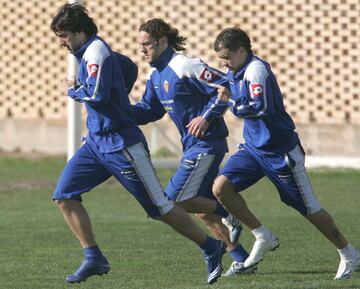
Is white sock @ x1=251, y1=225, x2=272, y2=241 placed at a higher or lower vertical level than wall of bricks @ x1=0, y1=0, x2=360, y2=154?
higher

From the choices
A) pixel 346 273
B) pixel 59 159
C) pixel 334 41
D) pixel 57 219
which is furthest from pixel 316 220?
pixel 59 159

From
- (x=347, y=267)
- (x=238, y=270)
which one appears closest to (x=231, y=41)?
(x=238, y=270)

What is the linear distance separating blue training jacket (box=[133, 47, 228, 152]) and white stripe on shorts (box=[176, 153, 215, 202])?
0.08 meters

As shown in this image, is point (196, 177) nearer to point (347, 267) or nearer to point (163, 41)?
point (163, 41)

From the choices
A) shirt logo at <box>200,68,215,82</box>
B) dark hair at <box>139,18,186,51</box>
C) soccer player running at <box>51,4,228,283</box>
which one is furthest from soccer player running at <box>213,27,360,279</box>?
soccer player running at <box>51,4,228,283</box>

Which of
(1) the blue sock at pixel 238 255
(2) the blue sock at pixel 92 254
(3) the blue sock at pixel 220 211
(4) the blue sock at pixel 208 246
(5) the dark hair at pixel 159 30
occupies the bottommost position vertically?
(1) the blue sock at pixel 238 255

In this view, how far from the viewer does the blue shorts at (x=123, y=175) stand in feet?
Result: 30.2

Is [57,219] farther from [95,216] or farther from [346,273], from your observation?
[346,273]

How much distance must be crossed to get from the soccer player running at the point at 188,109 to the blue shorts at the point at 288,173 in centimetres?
34

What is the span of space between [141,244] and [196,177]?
194cm

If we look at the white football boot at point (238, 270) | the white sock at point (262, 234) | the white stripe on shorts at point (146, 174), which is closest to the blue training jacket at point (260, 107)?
the white sock at point (262, 234)

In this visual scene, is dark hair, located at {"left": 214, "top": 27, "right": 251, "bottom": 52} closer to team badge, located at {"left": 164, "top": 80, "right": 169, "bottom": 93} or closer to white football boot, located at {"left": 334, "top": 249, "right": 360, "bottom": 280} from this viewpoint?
team badge, located at {"left": 164, "top": 80, "right": 169, "bottom": 93}

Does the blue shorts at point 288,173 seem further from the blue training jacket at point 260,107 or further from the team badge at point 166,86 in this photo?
the team badge at point 166,86

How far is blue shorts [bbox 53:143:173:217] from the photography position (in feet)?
30.2
